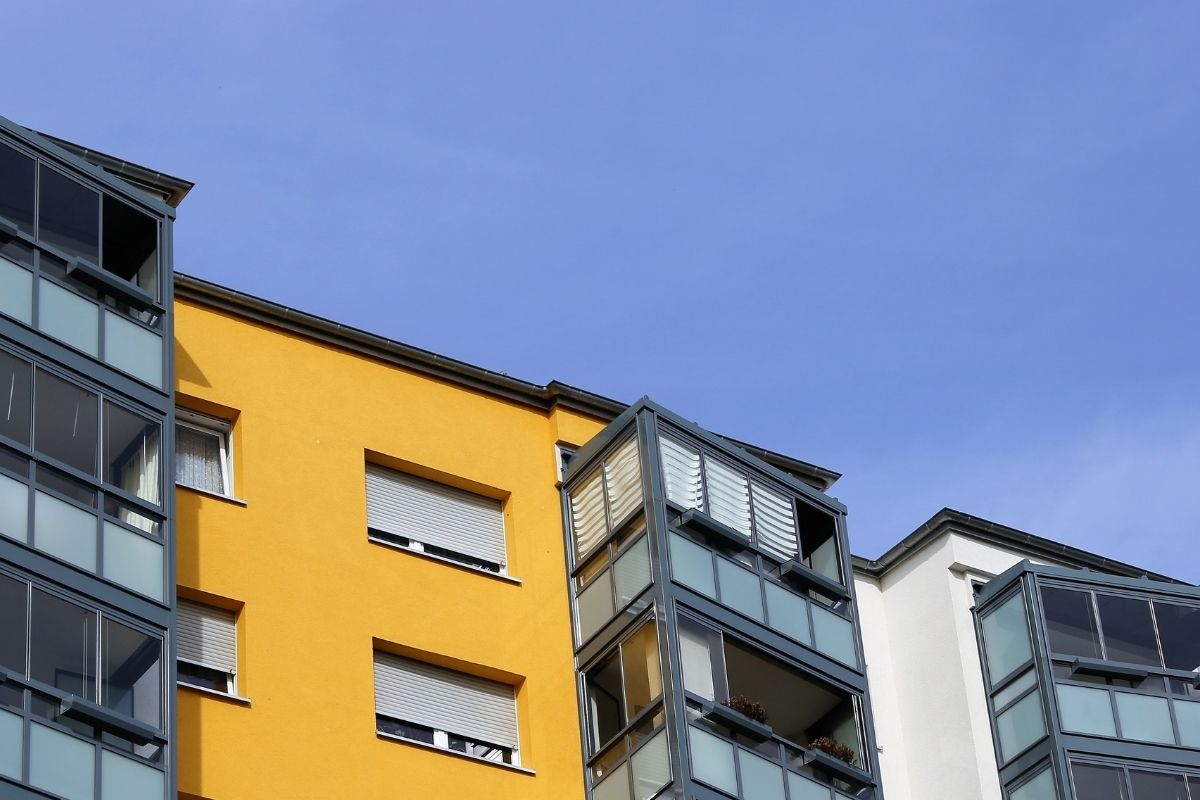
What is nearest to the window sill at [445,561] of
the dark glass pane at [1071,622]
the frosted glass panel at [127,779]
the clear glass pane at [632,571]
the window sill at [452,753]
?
the clear glass pane at [632,571]

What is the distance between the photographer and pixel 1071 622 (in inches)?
1196

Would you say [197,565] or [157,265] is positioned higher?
[157,265]

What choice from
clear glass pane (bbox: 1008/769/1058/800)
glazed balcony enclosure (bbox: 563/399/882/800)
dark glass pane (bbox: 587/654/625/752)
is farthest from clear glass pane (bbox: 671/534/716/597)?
clear glass pane (bbox: 1008/769/1058/800)

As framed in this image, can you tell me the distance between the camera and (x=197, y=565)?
24.6 m

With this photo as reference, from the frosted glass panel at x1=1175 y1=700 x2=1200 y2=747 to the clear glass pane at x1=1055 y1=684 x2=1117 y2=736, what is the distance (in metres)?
0.94

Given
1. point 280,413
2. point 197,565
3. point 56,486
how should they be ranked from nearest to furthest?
point 56,486 → point 197,565 → point 280,413

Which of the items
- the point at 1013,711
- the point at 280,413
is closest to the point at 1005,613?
the point at 1013,711

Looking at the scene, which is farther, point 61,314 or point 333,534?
point 333,534

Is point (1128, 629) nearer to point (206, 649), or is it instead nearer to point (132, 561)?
point (206, 649)

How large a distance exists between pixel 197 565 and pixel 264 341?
3447 mm

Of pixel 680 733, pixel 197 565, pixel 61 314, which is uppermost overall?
pixel 61 314

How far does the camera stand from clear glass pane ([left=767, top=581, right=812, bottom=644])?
2802 centimetres

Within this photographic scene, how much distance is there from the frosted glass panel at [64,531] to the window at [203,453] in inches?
123

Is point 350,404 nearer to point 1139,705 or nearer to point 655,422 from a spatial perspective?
point 655,422
